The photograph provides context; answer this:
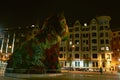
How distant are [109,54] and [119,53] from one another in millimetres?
7184

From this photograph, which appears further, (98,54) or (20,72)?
(98,54)

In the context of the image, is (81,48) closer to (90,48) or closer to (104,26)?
(90,48)

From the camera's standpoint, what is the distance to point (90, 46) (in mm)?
76062

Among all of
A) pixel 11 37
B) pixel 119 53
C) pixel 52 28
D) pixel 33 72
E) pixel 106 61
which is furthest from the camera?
pixel 11 37

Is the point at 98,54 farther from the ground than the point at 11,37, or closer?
closer

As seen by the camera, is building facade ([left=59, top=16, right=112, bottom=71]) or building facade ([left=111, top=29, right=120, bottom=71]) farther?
building facade ([left=111, top=29, right=120, bottom=71])

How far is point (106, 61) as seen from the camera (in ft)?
240

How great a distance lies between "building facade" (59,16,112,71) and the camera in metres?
73.9

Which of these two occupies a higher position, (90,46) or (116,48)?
(90,46)

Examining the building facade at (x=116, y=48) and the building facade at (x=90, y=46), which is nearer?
the building facade at (x=90, y=46)

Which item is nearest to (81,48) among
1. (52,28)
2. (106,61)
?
(106,61)

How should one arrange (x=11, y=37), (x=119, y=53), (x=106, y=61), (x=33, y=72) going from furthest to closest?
(x=11, y=37), (x=119, y=53), (x=106, y=61), (x=33, y=72)

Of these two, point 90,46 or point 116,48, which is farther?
point 116,48

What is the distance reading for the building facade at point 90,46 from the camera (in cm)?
7394
